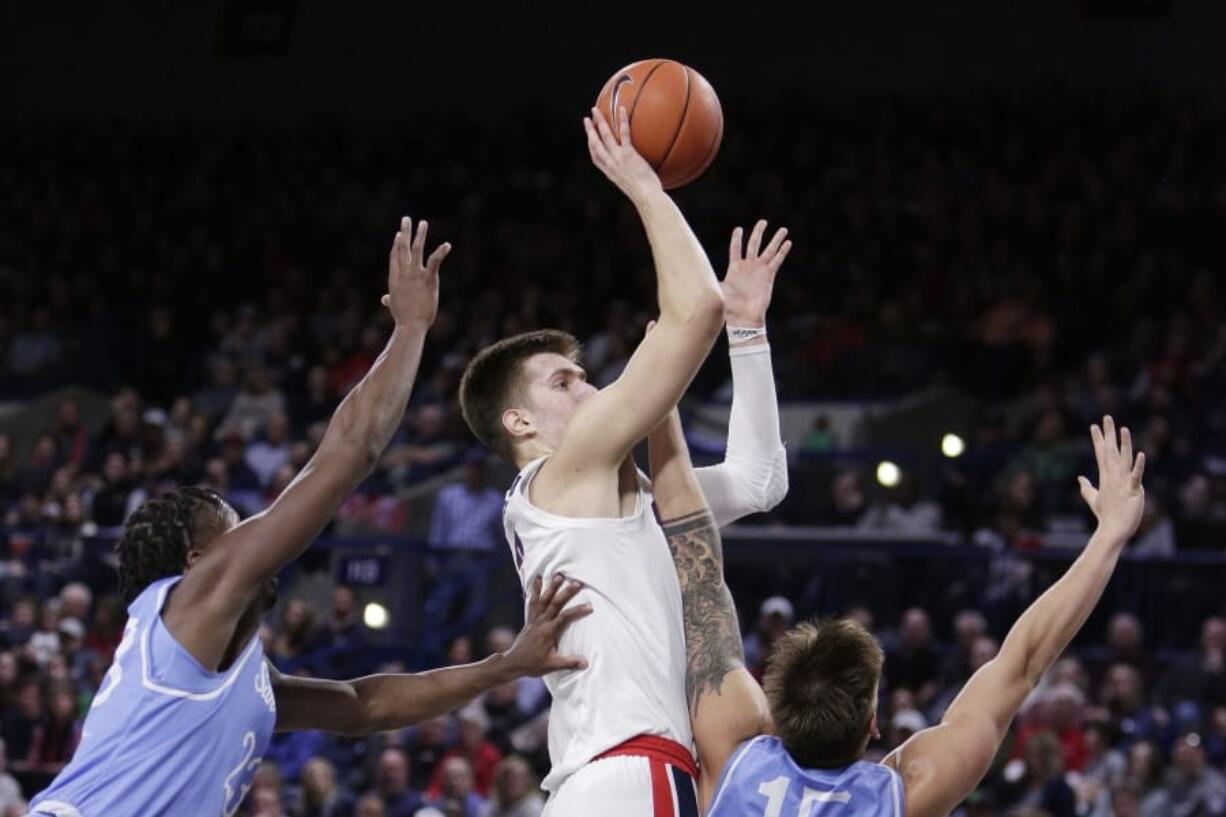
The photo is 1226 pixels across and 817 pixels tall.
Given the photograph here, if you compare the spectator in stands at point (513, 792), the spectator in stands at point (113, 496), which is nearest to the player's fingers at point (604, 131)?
the spectator in stands at point (513, 792)

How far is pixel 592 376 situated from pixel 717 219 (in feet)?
9.27

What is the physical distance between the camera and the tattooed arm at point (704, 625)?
387cm

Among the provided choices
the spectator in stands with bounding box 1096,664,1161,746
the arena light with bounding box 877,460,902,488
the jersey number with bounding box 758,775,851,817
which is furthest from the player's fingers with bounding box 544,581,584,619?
the arena light with bounding box 877,460,902,488

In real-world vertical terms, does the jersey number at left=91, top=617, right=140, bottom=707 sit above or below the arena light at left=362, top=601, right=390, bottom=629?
above

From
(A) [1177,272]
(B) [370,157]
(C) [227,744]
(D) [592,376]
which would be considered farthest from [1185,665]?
(B) [370,157]

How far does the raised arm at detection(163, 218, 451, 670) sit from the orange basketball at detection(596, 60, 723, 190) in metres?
0.69

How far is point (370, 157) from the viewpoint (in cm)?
1945

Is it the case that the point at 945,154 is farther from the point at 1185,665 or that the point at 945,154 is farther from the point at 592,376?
the point at 1185,665

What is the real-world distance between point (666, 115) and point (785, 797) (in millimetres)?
1533

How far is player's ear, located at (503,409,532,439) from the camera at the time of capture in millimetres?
4027

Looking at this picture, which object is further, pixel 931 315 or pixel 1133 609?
pixel 931 315

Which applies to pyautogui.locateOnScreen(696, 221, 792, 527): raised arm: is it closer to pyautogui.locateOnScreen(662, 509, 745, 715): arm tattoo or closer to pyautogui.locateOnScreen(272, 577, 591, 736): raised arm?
pyautogui.locateOnScreen(662, 509, 745, 715): arm tattoo

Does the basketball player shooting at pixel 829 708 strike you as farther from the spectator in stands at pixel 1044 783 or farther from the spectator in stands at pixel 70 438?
the spectator in stands at pixel 70 438

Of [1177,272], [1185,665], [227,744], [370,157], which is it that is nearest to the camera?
[227,744]
